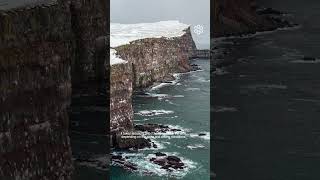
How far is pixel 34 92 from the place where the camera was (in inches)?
114

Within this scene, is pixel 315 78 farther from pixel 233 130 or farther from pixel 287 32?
pixel 233 130

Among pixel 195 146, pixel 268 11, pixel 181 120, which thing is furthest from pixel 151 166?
pixel 268 11

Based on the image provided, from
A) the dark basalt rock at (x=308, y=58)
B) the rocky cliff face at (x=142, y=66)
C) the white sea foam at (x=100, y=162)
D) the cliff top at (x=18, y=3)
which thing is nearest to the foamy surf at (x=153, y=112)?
the rocky cliff face at (x=142, y=66)

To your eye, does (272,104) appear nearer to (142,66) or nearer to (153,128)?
(153,128)

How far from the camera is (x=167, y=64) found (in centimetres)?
2400

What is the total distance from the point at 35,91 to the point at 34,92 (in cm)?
1

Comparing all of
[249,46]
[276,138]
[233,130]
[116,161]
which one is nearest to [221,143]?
[233,130]

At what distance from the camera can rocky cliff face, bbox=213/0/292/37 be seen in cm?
364

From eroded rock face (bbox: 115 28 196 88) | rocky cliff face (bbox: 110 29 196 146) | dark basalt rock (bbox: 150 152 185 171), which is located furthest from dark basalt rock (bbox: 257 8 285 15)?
eroded rock face (bbox: 115 28 196 88)

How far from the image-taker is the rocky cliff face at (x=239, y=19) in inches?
143

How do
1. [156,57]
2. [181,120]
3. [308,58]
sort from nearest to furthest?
[308,58]
[181,120]
[156,57]

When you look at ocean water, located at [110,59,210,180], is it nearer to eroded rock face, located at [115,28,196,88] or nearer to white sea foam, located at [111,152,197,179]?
white sea foam, located at [111,152,197,179]

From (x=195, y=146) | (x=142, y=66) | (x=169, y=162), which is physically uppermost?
(x=142, y=66)

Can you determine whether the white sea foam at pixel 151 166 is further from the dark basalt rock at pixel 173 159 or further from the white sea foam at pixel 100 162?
the white sea foam at pixel 100 162
